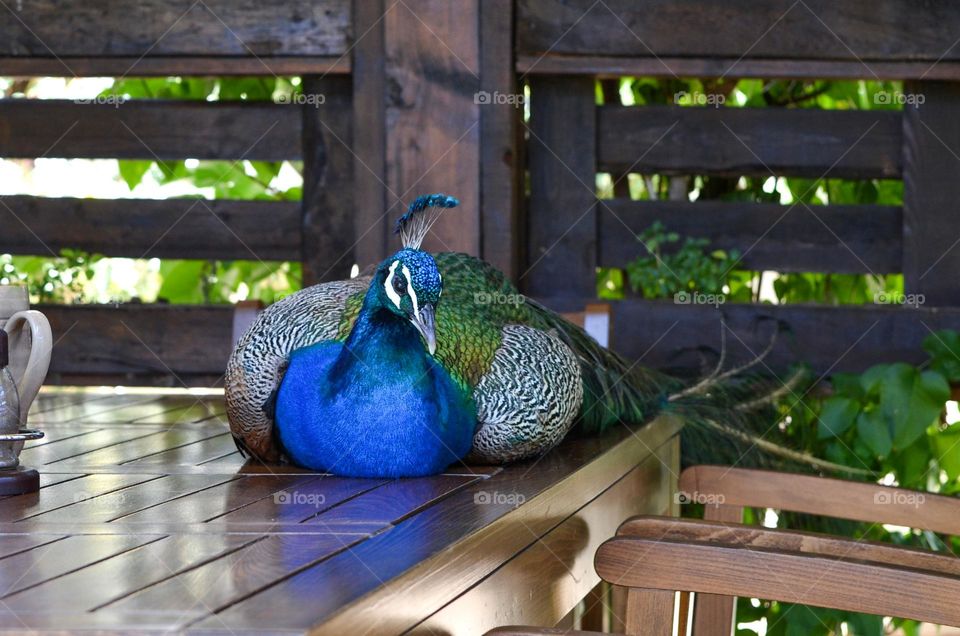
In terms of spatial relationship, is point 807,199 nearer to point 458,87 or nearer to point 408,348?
point 458,87

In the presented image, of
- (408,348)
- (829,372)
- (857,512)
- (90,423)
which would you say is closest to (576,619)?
(829,372)

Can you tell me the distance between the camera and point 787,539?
1.64m

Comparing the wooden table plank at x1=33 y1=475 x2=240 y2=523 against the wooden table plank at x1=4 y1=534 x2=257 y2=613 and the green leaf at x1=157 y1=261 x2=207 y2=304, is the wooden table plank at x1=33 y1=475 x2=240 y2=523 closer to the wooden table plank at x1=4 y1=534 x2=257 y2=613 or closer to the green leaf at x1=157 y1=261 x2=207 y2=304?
the wooden table plank at x1=4 y1=534 x2=257 y2=613

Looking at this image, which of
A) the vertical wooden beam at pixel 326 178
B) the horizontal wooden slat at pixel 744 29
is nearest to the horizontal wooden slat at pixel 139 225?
the vertical wooden beam at pixel 326 178

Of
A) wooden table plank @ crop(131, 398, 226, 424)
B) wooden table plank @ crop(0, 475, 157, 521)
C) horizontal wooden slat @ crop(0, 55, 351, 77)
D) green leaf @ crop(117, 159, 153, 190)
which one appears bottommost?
wooden table plank @ crop(0, 475, 157, 521)

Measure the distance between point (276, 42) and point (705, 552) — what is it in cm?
197

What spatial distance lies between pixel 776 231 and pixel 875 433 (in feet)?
1.91

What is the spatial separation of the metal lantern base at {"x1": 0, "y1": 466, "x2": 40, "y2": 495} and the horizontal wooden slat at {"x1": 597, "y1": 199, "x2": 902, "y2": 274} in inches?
70.5

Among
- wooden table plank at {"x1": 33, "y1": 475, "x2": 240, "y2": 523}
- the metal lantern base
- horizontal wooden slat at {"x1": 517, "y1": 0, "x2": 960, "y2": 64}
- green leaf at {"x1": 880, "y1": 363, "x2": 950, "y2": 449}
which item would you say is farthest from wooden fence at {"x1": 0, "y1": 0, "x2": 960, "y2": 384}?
the metal lantern base

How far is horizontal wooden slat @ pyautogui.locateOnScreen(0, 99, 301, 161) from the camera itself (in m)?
3.15

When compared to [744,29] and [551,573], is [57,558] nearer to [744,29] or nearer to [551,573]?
[551,573]

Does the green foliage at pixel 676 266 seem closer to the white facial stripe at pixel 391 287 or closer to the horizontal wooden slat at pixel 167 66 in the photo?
the horizontal wooden slat at pixel 167 66

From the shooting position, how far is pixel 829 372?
9.81 ft

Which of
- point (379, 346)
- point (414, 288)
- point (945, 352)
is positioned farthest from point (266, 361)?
point (945, 352)
